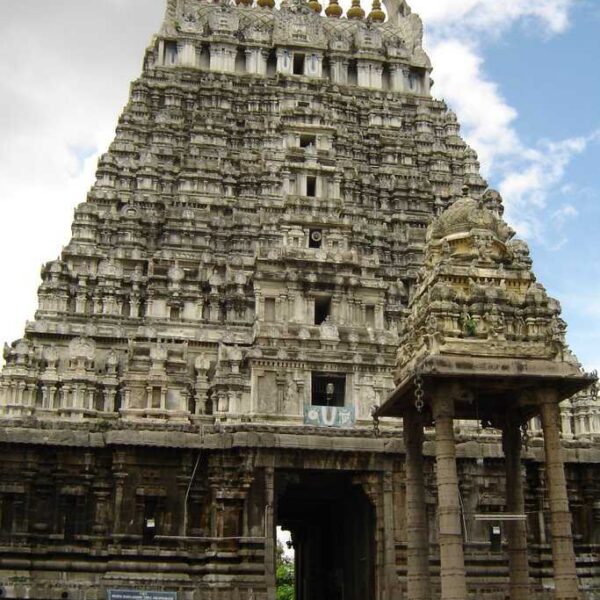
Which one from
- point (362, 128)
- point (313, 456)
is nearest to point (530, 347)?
point (313, 456)

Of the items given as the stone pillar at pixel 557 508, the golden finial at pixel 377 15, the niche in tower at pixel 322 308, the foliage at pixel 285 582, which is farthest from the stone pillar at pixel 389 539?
the foliage at pixel 285 582

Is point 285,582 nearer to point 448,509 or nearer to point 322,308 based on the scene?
point 322,308

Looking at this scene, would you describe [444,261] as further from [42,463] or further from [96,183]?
[96,183]

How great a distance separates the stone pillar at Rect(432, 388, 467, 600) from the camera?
53.9 feet

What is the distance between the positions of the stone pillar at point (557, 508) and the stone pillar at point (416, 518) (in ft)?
9.44

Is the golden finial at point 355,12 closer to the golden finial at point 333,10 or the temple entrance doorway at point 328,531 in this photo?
the golden finial at point 333,10

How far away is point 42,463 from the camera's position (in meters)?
29.0

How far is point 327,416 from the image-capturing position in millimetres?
30641

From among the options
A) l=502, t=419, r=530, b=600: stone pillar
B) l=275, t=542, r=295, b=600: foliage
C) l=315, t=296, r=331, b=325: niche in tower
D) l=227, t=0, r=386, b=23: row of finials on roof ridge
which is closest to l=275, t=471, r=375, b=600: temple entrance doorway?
l=315, t=296, r=331, b=325: niche in tower

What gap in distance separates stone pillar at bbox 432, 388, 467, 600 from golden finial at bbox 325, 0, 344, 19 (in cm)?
4281

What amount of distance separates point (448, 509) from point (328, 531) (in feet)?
77.4

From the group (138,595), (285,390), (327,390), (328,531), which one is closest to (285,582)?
(328,531)

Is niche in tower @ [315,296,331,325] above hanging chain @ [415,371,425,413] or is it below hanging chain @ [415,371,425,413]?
above

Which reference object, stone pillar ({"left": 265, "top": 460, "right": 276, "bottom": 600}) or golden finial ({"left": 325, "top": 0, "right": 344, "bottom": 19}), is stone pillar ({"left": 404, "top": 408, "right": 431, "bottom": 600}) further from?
golden finial ({"left": 325, "top": 0, "right": 344, "bottom": 19})
